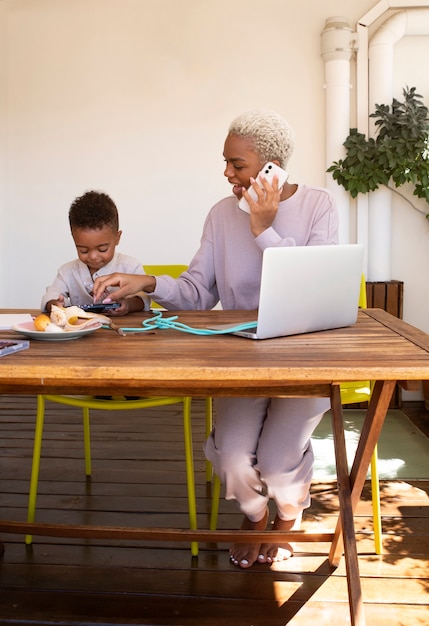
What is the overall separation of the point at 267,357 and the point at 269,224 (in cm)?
72

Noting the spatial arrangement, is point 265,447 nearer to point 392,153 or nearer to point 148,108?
point 392,153

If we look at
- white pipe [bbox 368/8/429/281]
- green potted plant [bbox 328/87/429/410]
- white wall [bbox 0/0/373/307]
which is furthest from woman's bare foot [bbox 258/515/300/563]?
white wall [bbox 0/0/373/307]

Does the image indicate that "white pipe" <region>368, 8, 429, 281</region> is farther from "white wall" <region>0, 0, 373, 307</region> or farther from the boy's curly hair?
the boy's curly hair

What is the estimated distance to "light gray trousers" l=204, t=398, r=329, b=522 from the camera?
201 centimetres

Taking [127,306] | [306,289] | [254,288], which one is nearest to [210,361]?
[306,289]

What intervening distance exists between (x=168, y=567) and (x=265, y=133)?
1.33 m

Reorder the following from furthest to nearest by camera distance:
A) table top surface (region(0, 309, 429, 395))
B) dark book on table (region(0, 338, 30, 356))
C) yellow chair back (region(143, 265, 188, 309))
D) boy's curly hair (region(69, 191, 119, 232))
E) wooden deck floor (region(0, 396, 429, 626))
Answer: yellow chair back (region(143, 265, 188, 309)) → boy's curly hair (region(69, 191, 119, 232)) → wooden deck floor (region(0, 396, 429, 626)) → dark book on table (region(0, 338, 30, 356)) → table top surface (region(0, 309, 429, 395))

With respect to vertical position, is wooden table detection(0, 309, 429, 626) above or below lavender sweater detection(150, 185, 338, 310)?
below

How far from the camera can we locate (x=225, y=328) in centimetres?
176

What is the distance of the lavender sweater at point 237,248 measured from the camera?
222cm

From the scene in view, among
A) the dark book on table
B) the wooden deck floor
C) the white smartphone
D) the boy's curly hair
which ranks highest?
the white smartphone

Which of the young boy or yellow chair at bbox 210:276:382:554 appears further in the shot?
the young boy

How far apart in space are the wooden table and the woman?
0.17 metres

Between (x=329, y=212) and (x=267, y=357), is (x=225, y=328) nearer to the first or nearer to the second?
(x=267, y=357)
